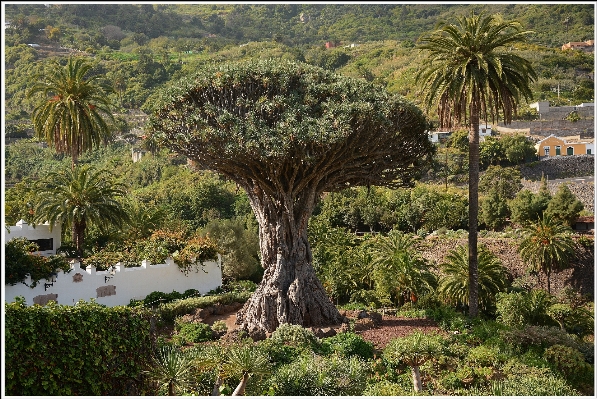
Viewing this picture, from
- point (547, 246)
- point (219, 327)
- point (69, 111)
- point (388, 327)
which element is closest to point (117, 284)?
point (219, 327)

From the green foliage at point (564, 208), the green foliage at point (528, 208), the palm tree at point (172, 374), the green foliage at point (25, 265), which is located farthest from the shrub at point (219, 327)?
the green foliage at point (564, 208)

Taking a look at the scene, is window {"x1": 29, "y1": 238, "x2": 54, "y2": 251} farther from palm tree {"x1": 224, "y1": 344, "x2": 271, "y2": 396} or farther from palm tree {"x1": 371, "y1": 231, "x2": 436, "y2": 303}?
palm tree {"x1": 224, "y1": 344, "x2": 271, "y2": 396}

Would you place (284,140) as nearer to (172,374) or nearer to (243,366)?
(243,366)

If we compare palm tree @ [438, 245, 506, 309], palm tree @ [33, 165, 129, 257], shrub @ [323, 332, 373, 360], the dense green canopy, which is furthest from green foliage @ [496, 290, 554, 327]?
palm tree @ [33, 165, 129, 257]

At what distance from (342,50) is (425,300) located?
204ft

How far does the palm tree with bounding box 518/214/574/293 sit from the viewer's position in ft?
89.0

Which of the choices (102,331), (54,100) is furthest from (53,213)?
(102,331)

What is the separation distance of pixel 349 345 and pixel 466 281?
8.61m

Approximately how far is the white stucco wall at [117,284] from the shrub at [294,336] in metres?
6.65

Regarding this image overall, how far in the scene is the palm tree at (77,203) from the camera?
22.9 m

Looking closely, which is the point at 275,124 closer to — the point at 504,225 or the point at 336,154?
the point at 336,154

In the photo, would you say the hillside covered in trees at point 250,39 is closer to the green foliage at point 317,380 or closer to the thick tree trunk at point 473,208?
the thick tree trunk at point 473,208

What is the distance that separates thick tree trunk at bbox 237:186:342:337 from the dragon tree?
0.03m

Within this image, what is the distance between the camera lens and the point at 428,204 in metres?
37.4
